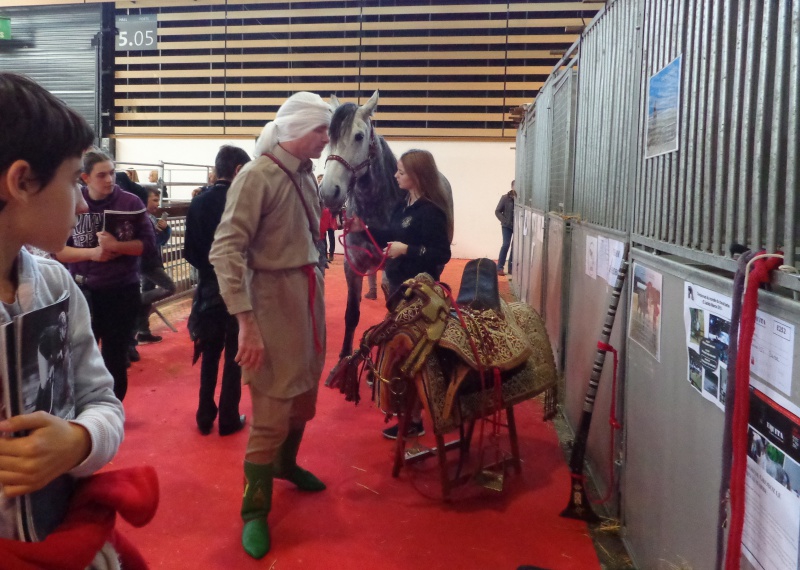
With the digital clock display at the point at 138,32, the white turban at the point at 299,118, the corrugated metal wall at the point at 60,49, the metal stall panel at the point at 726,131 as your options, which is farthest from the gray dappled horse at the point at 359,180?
the corrugated metal wall at the point at 60,49

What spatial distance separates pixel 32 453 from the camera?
2.22ft

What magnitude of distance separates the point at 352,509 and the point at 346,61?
10789 millimetres

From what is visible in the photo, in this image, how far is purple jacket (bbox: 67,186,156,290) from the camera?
265 centimetres

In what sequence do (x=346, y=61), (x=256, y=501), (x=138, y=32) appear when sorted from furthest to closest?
(x=138, y=32), (x=346, y=61), (x=256, y=501)

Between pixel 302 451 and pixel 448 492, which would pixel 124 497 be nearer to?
pixel 448 492

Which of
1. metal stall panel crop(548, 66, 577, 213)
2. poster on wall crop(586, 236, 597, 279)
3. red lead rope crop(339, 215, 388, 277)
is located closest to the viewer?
poster on wall crop(586, 236, 597, 279)

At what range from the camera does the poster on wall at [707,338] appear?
126 cm

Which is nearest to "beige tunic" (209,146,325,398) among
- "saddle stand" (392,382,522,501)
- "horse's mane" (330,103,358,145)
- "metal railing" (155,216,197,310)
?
"saddle stand" (392,382,522,501)

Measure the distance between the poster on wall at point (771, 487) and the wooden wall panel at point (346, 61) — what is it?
1075 cm

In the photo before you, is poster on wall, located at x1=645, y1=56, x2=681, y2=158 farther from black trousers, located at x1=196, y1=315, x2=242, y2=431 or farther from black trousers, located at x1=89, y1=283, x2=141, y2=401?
black trousers, located at x1=89, y1=283, x2=141, y2=401

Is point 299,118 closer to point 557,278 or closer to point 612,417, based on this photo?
point 612,417

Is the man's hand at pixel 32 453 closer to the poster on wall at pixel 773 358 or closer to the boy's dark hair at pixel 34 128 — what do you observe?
the boy's dark hair at pixel 34 128

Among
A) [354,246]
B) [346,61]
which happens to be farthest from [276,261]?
[346,61]

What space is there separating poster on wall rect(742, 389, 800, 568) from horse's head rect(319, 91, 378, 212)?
2.70 metres
